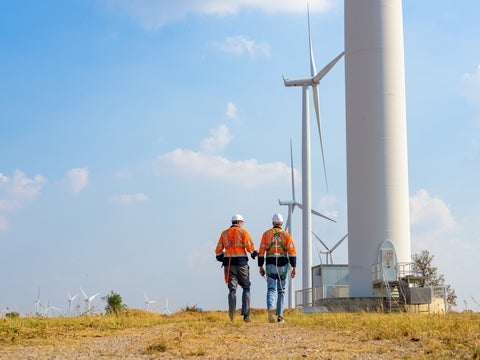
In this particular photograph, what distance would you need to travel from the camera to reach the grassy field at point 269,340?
32.6 ft

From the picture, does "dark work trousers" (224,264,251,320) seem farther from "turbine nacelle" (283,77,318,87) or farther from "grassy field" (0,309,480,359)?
"turbine nacelle" (283,77,318,87)

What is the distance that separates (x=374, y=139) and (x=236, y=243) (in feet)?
54.5

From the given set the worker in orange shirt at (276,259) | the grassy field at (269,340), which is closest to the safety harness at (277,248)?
the worker in orange shirt at (276,259)

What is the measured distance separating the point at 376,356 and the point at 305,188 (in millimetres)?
38867

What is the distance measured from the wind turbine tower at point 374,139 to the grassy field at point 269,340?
1650 centimetres

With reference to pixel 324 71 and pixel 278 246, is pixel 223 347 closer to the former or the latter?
pixel 278 246

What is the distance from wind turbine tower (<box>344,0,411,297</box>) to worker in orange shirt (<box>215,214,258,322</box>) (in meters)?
15.8

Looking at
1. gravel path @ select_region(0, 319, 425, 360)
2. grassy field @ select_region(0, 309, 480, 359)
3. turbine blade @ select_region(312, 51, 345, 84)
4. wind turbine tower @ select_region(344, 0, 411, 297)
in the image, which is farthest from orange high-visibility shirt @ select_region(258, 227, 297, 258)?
turbine blade @ select_region(312, 51, 345, 84)

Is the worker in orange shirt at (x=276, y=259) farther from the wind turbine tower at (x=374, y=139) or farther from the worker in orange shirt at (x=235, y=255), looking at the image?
the wind turbine tower at (x=374, y=139)

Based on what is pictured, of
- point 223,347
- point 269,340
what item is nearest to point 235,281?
point 269,340

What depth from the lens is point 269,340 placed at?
12.1 metres

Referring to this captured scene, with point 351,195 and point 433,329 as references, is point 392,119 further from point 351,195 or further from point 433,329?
point 433,329

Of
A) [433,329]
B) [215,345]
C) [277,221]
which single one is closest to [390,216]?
[277,221]

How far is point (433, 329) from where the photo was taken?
41.7 ft
